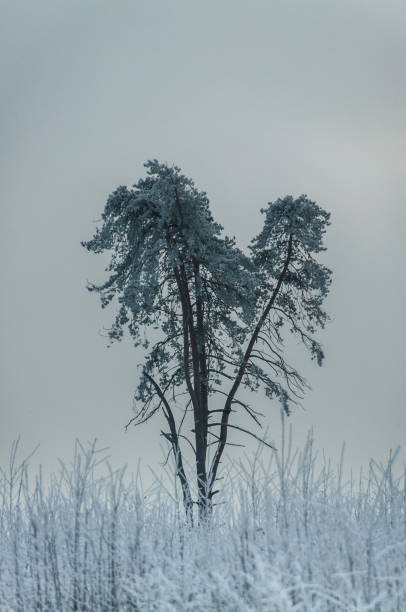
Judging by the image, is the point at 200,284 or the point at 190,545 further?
the point at 200,284

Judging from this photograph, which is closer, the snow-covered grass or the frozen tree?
the snow-covered grass

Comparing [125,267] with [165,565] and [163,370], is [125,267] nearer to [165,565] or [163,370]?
[163,370]

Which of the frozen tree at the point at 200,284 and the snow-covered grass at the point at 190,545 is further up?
the frozen tree at the point at 200,284

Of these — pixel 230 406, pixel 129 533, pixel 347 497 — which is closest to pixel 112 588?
pixel 129 533

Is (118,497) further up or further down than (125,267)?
further down

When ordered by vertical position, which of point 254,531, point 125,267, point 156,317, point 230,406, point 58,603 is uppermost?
point 125,267

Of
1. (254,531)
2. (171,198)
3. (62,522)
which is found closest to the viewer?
(254,531)

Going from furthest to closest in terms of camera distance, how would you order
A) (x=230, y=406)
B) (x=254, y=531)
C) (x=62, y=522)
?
1. (x=230, y=406)
2. (x=62, y=522)
3. (x=254, y=531)

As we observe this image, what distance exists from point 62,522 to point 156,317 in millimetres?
10605

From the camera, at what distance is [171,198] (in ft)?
52.0

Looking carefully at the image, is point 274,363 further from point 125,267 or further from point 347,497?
point 347,497

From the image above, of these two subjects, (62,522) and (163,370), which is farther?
(163,370)

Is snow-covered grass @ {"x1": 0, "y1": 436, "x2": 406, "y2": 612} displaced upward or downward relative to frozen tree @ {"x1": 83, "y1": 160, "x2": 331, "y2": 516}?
downward

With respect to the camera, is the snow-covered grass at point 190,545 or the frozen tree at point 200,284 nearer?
the snow-covered grass at point 190,545
